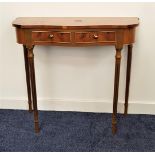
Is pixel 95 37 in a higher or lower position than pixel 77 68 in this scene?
higher

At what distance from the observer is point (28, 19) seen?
203 cm

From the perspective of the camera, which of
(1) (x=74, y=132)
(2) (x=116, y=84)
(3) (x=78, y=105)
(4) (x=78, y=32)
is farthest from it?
(3) (x=78, y=105)

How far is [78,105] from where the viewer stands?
244 cm

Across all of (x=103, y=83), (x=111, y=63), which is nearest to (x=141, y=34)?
(x=111, y=63)

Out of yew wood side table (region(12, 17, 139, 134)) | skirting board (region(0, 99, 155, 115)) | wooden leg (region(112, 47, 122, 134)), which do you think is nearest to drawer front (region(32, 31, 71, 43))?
yew wood side table (region(12, 17, 139, 134))

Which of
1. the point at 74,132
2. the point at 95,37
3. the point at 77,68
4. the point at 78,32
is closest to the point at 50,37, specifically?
the point at 78,32

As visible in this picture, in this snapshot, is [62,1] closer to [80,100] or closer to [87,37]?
[87,37]

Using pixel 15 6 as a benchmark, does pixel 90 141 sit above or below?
below

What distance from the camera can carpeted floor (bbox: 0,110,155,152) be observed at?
1.98 m

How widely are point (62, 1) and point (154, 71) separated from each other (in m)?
0.97

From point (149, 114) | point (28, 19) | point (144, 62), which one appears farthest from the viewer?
point (149, 114)

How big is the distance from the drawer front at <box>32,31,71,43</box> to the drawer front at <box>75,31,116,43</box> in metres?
0.07

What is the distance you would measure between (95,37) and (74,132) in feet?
2.66

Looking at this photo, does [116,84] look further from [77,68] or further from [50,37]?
[50,37]
